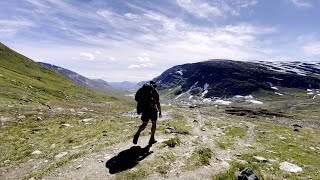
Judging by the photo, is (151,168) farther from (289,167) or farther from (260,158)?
(289,167)

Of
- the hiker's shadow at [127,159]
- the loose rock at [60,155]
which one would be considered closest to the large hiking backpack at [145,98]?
the hiker's shadow at [127,159]

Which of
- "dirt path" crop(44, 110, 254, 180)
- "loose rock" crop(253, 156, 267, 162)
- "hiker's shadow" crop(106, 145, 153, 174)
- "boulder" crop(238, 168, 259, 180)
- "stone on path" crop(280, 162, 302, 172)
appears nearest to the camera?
"boulder" crop(238, 168, 259, 180)

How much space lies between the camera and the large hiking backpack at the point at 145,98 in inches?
691

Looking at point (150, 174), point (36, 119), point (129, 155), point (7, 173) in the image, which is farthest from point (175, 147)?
point (36, 119)

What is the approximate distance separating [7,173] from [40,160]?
1922 millimetres

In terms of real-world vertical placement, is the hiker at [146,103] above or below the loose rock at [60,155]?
above

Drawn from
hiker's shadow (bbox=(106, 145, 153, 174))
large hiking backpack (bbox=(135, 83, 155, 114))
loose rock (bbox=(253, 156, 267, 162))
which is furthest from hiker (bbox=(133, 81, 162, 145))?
loose rock (bbox=(253, 156, 267, 162))

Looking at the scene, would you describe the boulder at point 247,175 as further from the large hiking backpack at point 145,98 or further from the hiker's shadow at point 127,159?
the large hiking backpack at point 145,98

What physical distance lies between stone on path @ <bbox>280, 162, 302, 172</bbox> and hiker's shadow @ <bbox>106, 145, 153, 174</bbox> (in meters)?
7.34

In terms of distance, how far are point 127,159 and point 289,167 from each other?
8.91 metres

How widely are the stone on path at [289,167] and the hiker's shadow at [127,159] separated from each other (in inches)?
289

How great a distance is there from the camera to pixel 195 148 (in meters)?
18.2

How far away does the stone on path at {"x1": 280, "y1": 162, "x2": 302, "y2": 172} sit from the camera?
643 inches

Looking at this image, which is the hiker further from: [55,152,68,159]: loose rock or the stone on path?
the stone on path
